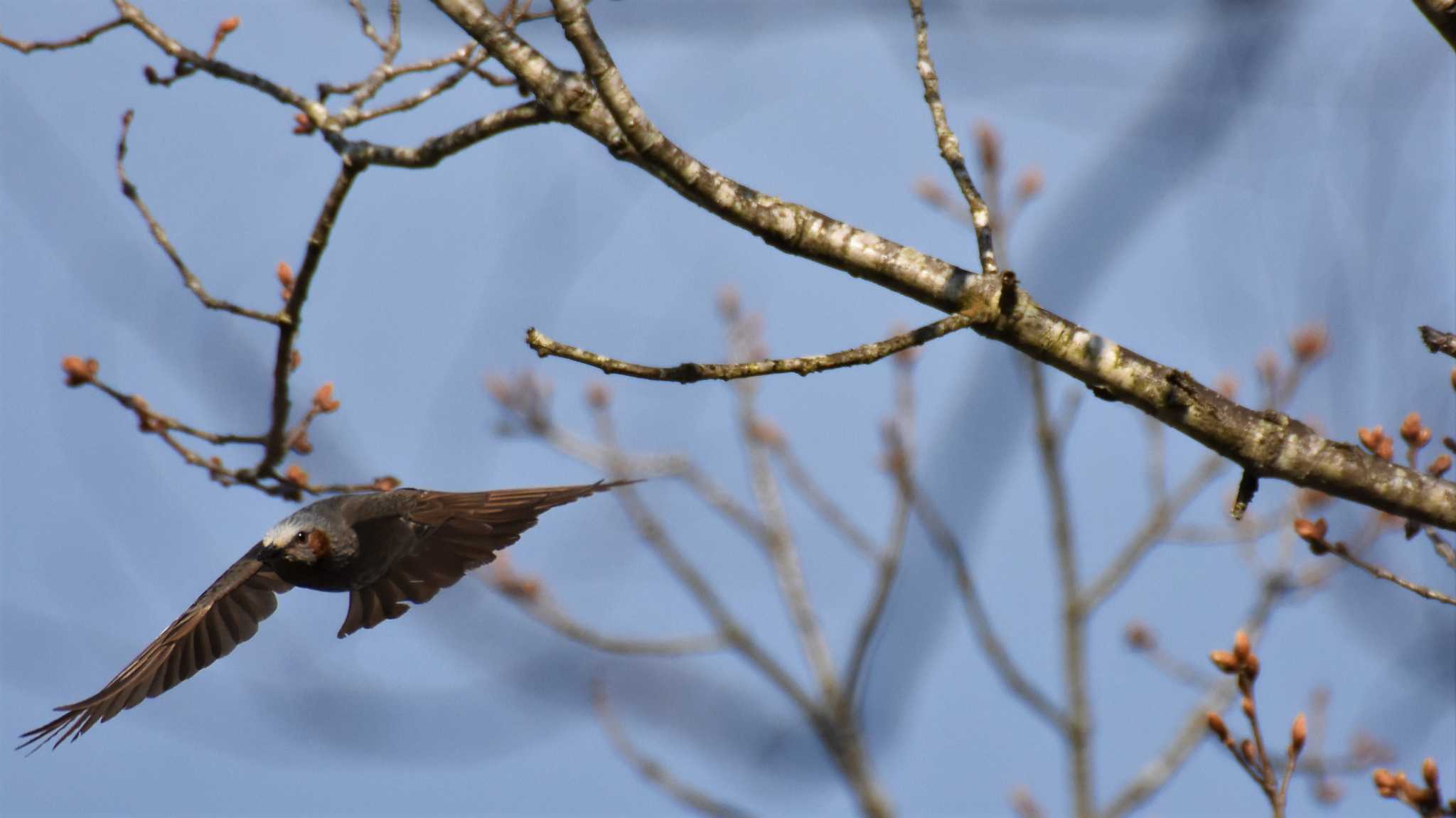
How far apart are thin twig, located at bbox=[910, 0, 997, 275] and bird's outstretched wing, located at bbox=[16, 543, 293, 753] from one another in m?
2.77

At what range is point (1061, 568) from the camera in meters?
7.92

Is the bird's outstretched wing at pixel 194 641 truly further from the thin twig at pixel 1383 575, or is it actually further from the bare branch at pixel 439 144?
the thin twig at pixel 1383 575

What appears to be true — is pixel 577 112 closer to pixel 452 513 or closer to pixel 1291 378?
pixel 452 513

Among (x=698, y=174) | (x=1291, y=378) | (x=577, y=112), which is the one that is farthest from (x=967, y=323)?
(x=1291, y=378)

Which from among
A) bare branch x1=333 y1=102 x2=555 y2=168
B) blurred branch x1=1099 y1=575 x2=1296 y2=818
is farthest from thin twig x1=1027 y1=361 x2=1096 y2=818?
bare branch x1=333 y1=102 x2=555 y2=168

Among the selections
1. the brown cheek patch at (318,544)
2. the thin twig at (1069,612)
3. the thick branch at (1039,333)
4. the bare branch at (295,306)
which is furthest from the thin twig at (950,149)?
the thin twig at (1069,612)

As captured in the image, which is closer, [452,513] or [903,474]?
[452,513]

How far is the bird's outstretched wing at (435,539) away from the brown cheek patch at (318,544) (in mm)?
275

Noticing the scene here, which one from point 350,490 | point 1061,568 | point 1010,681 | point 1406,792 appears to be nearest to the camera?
point 1406,792

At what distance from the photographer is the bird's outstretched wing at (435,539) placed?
13.8 feet

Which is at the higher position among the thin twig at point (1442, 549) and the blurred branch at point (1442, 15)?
the blurred branch at point (1442, 15)

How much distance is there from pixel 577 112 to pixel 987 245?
916mm

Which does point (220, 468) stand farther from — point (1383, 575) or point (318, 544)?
point (1383, 575)

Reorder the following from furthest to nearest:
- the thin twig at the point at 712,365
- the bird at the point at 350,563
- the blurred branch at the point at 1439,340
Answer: the bird at the point at 350,563 < the blurred branch at the point at 1439,340 < the thin twig at the point at 712,365
